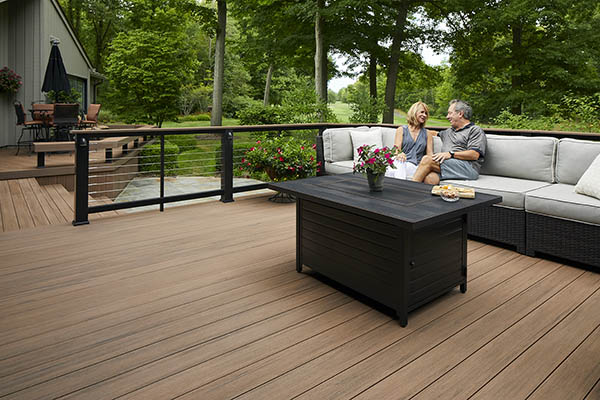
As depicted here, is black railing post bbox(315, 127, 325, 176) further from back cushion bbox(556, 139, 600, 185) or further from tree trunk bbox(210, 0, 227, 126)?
tree trunk bbox(210, 0, 227, 126)

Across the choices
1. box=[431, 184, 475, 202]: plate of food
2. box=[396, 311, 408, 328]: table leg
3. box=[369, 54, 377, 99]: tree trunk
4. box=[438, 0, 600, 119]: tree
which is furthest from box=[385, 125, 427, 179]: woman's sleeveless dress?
box=[369, 54, 377, 99]: tree trunk

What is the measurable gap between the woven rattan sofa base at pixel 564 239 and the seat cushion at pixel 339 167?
6.83ft

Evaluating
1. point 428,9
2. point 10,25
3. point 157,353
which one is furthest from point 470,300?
point 428,9

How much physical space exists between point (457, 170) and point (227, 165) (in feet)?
8.72

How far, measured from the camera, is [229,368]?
1749mm

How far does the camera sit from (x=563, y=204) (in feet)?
9.62

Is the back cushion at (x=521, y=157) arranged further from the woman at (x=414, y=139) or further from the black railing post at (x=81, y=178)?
the black railing post at (x=81, y=178)

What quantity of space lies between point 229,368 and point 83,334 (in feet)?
2.70

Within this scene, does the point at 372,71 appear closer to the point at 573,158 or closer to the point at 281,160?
the point at 281,160

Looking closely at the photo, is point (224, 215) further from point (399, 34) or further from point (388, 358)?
point (399, 34)

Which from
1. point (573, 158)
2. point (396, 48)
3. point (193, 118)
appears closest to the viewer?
point (573, 158)

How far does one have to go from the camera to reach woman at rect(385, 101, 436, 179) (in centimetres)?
426

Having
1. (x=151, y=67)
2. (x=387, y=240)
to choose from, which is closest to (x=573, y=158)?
(x=387, y=240)

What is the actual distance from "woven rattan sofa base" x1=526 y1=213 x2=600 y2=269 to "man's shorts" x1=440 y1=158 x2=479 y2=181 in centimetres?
70
